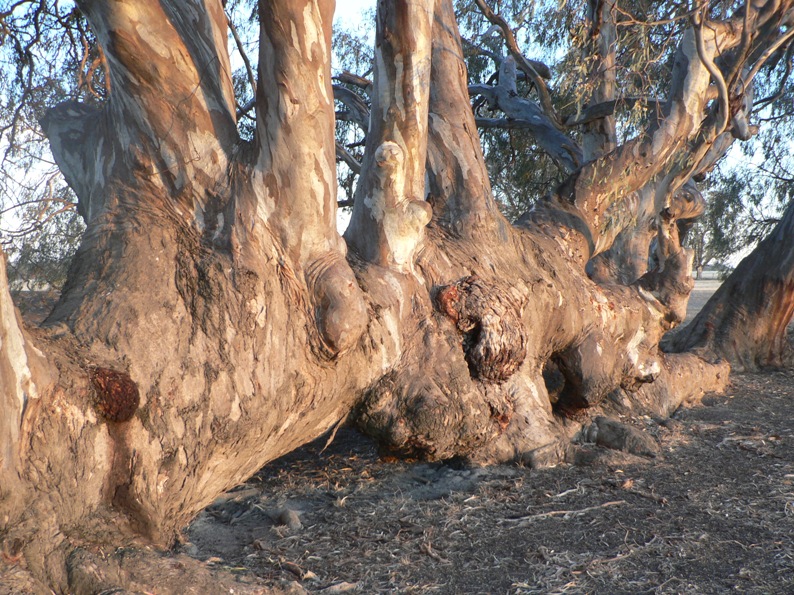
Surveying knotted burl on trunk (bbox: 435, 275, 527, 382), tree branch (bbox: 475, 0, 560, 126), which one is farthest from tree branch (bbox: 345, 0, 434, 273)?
tree branch (bbox: 475, 0, 560, 126)

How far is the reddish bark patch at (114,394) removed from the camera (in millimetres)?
2775

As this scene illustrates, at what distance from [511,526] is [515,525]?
0.02 metres

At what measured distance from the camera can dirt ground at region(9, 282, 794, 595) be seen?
9.47 feet

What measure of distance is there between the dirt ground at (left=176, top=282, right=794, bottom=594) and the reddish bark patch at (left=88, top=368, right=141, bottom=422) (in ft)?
2.38

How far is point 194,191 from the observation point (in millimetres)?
3490

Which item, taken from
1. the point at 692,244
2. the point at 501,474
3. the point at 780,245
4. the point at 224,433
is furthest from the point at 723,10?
the point at 692,244

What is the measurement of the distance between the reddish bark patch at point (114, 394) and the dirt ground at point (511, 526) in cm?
62

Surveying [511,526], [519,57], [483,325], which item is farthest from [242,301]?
[519,57]

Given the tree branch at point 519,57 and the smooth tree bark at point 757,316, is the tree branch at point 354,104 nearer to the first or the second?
the tree branch at point 519,57

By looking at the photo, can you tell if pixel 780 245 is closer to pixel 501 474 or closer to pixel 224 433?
pixel 501 474

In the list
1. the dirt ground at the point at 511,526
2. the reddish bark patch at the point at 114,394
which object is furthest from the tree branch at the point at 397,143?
the reddish bark patch at the point at 114,394

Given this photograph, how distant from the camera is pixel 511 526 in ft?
11.3

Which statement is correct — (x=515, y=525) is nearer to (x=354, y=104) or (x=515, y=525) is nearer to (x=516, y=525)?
(x=516, y=525)

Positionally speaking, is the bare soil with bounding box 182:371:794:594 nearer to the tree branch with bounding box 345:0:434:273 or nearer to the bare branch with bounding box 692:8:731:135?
the tree branch with bounding box 345:0:434:273
